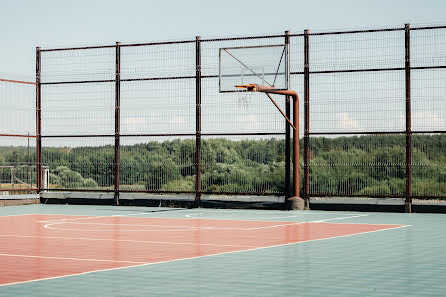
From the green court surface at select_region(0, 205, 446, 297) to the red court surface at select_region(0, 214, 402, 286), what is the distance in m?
0.02

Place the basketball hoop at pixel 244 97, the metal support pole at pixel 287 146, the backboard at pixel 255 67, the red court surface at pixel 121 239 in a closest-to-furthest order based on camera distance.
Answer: the red court surface at pixel 121 239, the backboard at pixel 255 67, the basketball hoop at pixel 244 97, the metal support pole at pixel 287 146

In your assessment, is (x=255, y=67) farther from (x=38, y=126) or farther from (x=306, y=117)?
(x=38, y=126)

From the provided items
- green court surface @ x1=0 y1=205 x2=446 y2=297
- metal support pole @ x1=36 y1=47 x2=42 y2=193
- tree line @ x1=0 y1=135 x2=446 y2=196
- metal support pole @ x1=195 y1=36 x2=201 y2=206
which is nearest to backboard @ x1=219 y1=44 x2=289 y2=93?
metal support pole @ x1=195 y1=36 x2=201 y2=206

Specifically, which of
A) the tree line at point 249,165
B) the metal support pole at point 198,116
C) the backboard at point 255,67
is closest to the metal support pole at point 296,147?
the tree line at point 249,165

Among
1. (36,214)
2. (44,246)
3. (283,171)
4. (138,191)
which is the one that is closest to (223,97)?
(283,171)

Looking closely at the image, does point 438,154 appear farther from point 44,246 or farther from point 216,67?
point 44,246

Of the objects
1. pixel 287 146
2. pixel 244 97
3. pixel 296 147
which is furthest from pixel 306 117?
pixel 244 97

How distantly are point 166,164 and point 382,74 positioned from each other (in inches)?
330

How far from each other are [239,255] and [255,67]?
13319mm

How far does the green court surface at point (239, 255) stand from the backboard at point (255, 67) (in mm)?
4536

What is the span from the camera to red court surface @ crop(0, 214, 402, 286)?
41.3 ft

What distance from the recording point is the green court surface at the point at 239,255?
10.1 metres

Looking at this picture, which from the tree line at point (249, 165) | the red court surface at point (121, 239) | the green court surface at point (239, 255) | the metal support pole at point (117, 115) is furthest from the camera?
the metal support pole at point (117, 115)

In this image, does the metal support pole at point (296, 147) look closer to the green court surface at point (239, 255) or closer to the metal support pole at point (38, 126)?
the green court surface at point (239, 255)
